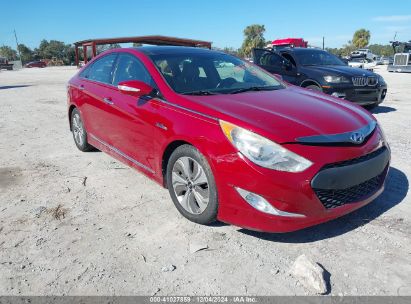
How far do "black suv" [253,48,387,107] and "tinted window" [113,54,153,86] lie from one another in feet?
16.4

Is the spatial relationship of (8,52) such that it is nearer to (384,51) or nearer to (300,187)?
(384,51)

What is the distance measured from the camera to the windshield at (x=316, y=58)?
874 cm

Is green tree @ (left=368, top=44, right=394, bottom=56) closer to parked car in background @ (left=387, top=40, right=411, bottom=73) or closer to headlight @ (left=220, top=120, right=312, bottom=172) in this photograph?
parked car in background @ (left=387, top=40, right=411, bottom=73)

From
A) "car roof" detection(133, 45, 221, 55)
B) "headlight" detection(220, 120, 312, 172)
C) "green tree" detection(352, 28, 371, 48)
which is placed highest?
"green tree" detection(352, 28, 371, 48)

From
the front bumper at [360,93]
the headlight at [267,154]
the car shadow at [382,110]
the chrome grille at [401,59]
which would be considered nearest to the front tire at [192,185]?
the headlight at [267,154]

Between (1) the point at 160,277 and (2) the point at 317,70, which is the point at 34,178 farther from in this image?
(2) the point at 317,70

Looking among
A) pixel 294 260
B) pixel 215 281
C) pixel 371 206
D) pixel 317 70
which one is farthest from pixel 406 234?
pixel 317 70

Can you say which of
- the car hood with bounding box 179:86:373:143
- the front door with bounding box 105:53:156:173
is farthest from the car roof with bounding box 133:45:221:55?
the car hood with bounding box 179:86:373:143

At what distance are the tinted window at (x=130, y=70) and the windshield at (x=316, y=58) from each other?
5.57 meters

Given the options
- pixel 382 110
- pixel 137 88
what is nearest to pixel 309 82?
pixel 382 110

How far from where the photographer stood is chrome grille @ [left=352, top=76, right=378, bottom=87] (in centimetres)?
782

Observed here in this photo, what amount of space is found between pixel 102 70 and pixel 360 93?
18.7 feet

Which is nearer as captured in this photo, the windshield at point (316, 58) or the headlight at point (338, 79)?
the headlight at point (338, 79)

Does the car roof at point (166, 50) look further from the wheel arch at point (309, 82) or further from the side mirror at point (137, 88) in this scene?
the wheel arch at point (309, 82)
